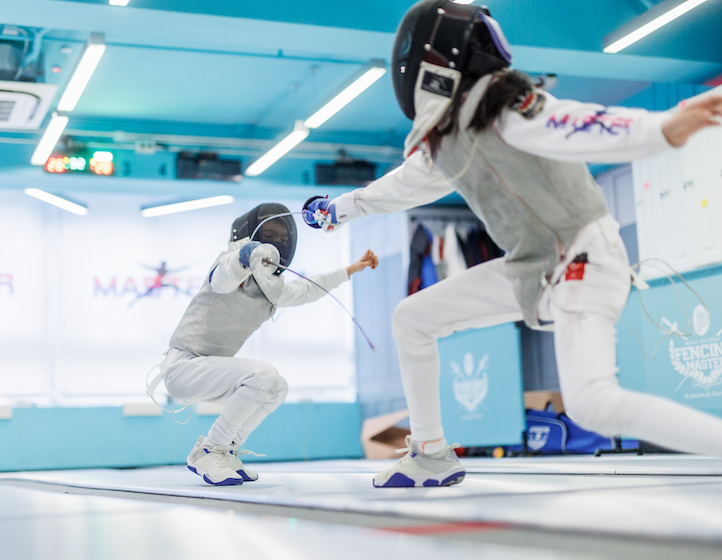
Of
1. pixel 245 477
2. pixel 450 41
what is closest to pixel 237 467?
pixel 245 477

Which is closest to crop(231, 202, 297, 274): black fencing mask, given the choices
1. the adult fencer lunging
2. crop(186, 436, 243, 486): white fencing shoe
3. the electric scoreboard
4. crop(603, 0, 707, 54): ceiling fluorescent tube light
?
crop(186, 436, 243, 486): white fencing shoe

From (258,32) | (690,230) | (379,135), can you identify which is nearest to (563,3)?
(690,230)

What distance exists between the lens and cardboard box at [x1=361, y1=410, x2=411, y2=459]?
7.81 meters

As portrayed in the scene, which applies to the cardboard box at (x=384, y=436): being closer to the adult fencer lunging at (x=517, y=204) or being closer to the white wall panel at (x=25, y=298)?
the white wall panel at (x=25, y=298)

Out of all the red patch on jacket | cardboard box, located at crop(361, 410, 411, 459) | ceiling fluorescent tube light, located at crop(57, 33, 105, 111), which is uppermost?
ceiling fluorescent tube light, located at crop(57, 33, 105, 111)

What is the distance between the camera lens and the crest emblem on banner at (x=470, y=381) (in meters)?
6.66

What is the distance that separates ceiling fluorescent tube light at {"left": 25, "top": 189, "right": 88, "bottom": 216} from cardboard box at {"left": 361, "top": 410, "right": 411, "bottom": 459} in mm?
4027

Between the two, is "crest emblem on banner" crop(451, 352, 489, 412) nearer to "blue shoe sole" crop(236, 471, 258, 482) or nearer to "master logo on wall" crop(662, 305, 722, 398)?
"master logo on wall" crop(662, 305, 722, 398)

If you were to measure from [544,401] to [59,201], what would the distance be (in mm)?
5600

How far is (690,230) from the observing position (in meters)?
5.52

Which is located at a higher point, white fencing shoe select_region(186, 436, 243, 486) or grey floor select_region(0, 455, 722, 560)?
grey floor select_region(0, 455, 722, 560)

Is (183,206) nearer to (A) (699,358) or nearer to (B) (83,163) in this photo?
(B) (83,163)

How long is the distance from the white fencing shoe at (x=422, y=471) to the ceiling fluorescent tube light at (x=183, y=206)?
696cm

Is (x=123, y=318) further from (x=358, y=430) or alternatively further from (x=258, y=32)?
(x=258, y=32)
